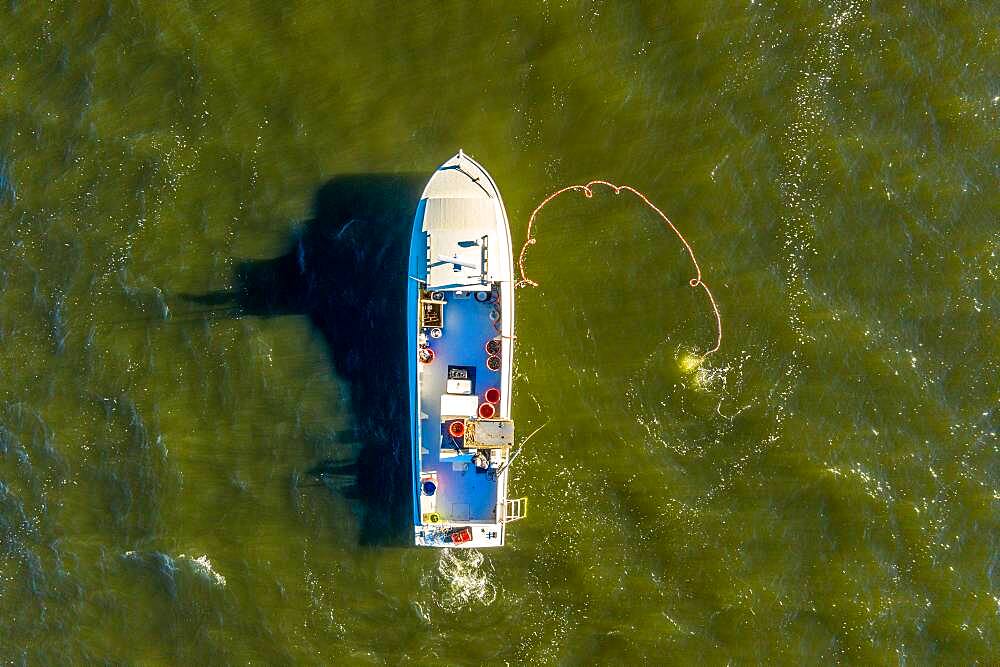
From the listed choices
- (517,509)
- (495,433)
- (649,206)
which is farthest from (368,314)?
(649,206)

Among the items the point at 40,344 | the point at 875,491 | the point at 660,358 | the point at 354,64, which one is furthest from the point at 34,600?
the point at 875,491

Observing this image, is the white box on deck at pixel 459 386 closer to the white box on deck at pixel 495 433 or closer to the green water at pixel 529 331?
the white box on deck at pixel 495 433

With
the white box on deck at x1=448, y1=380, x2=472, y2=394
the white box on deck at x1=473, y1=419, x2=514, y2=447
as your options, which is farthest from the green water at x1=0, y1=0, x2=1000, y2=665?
the white box on deck at x1=448, y1=380, x2=472, y2=394

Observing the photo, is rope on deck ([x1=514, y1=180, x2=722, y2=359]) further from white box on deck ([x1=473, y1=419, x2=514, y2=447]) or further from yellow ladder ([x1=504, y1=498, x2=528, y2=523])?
yellow ladder ([x1=504, y1=498, x2=528, y2=523])

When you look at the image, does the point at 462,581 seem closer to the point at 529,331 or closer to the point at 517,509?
the point at 517,509

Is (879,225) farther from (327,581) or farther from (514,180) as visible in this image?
(327,581)

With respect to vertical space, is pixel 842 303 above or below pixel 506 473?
above
